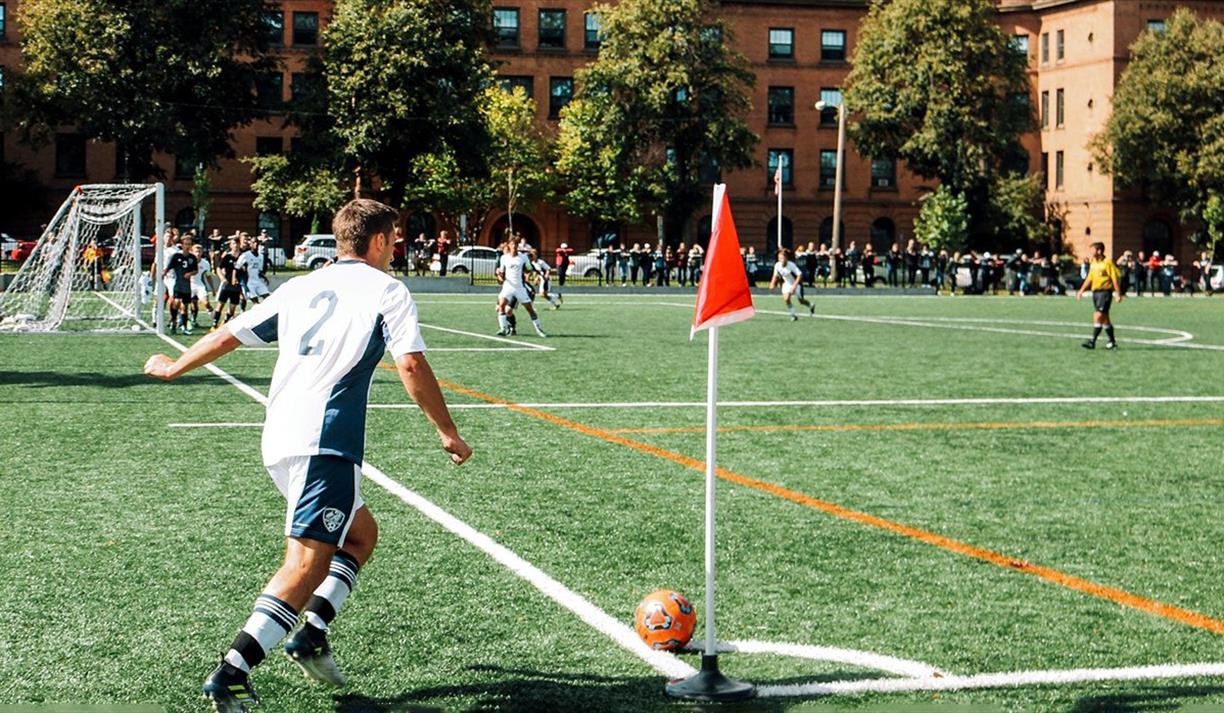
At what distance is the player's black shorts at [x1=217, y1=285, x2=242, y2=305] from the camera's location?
29266 mm

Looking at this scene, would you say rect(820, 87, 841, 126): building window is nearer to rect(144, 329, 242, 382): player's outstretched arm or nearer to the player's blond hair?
the player's blond hair

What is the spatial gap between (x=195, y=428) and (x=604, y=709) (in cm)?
901

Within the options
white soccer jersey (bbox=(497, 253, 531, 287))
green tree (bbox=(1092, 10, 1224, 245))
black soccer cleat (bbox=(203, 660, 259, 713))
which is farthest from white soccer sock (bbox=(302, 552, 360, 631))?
green tree (bbox=(1092, 10, 1224, 245))

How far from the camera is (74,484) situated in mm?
10391

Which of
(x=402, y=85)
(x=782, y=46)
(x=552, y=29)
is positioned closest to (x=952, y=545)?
(x=402, y=85)

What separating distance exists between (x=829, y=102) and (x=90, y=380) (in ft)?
239

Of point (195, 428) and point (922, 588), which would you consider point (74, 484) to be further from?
point (922, 588)

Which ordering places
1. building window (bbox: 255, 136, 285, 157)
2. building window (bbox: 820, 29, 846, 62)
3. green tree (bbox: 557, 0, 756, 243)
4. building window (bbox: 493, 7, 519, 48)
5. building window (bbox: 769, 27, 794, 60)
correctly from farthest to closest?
building window (bbox: 820, 29, 846, 62), building window (bbox: 769, 27, 794, 60), building window (bbox: 493, 7, 519, 48), building window (bbox: 255, 136, 285, 157), green tree (bbox: 557, 0, 756, 243)

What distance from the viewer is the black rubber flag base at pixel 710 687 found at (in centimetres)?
546

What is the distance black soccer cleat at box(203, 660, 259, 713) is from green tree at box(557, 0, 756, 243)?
69531 millimetres

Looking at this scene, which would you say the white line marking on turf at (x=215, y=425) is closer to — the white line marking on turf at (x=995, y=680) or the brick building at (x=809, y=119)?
the white line marking on turf at (x=995, y=680)

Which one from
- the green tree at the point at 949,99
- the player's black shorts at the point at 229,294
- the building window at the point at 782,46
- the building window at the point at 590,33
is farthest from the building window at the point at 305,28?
the player's black shorts at the point at 229,294

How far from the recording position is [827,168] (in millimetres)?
87500

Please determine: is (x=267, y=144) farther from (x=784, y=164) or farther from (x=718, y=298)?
(x=718, y=298)
